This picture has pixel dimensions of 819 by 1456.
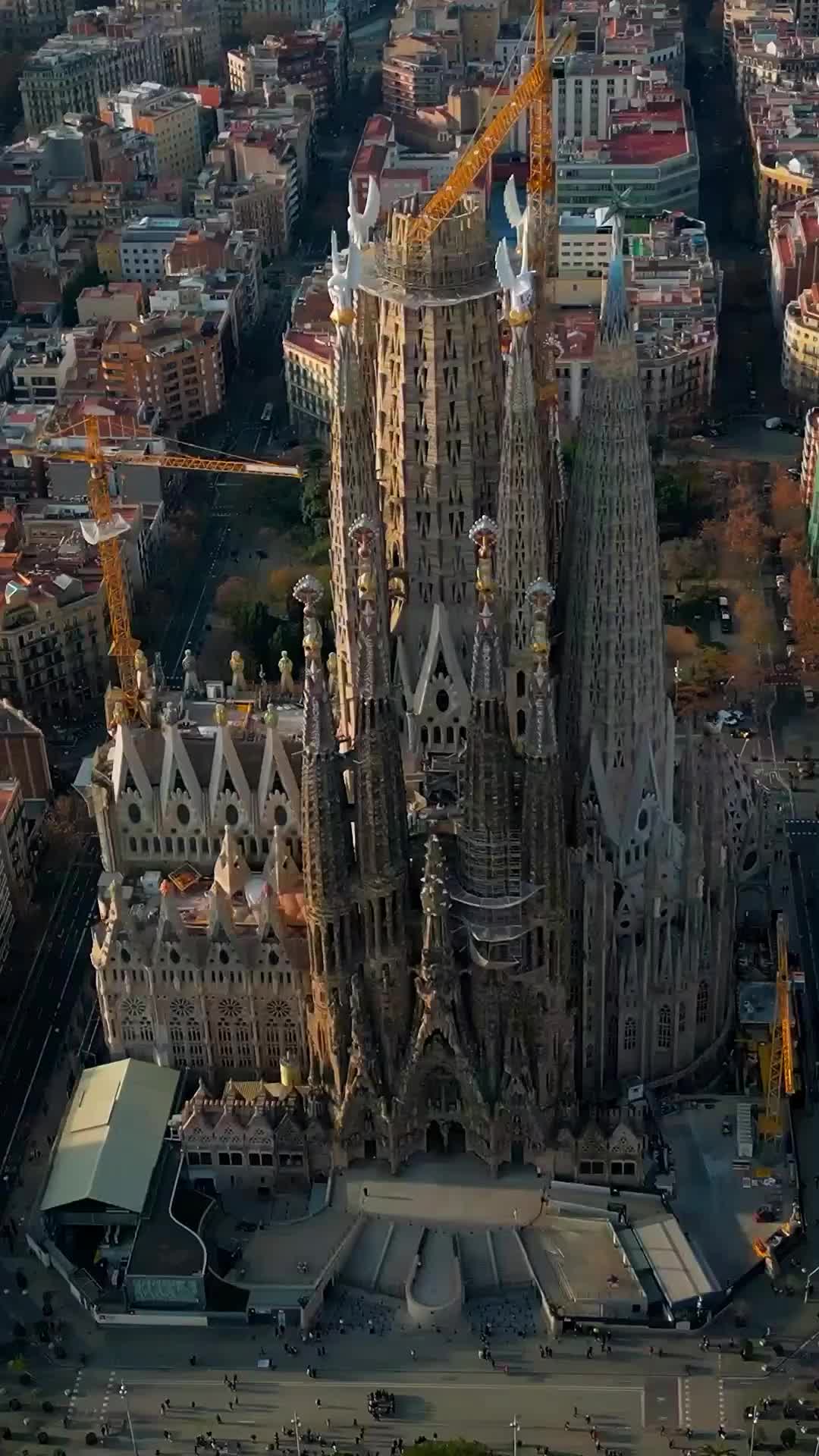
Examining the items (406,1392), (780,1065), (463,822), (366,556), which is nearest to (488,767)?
(463,822)

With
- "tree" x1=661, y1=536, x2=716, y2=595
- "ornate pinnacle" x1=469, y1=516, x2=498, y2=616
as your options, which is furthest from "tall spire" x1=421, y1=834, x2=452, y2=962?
"tree" x1=661, y1=536, x2=716, y2=595

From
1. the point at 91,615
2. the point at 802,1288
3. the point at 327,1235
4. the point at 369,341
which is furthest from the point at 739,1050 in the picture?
the point at 91,615

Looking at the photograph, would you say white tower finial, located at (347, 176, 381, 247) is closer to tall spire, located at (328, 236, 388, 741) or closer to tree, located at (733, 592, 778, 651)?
tall spire, located at (328, 236, 388, 741)

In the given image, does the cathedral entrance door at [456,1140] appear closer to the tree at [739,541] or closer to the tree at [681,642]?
the tree at [681,642]

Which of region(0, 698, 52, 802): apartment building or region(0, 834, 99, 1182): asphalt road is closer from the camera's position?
Result: region(0, 834, 99, 1182): asphalt road

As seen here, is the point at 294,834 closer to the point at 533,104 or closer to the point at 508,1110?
the point at 508,1110

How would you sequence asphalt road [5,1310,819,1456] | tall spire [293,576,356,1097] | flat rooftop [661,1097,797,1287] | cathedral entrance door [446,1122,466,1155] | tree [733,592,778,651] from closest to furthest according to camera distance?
tall spire [293,576,356,1097]
asphalt road [5,1310,819,1456]
flat rooftop [661,1097,797,1287]
cathedral entrance door [446,1122,466,1155]
tree [733,592,778,651]
